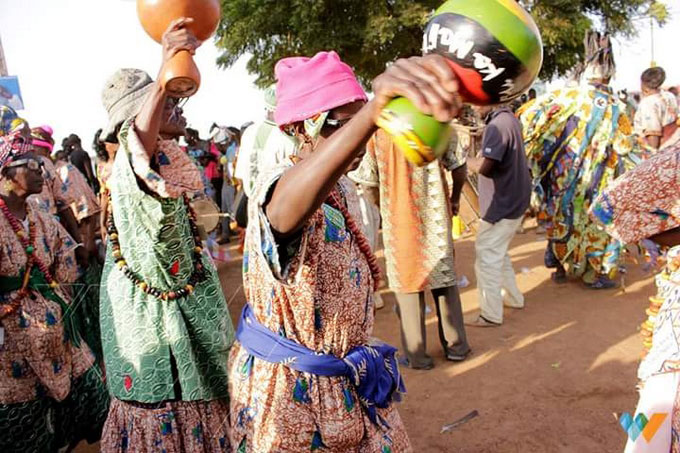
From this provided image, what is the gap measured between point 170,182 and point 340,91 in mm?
726

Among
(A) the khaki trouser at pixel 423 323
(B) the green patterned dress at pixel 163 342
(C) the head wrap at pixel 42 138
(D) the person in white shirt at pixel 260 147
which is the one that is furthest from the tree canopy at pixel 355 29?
(B) the green patterned dress at pixel 163 342

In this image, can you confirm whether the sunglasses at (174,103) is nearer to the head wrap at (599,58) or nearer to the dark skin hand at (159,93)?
the dark skin hand at (159,93)

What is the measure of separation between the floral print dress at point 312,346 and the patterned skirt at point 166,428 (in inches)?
24.8

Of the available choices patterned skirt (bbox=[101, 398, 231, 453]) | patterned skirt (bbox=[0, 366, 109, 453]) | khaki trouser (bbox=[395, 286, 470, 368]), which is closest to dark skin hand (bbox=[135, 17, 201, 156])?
patterned skirt (bbox=[101, 398, 231, 453])

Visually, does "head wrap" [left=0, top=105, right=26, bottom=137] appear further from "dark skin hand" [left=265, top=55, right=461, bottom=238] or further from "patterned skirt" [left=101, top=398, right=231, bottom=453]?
"dark skin hand" [left=265, top=55, right=461, bottom=238]

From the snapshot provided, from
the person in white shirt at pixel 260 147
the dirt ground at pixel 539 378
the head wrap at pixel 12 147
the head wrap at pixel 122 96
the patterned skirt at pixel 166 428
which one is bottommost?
the dirt ground at pixel 539 378

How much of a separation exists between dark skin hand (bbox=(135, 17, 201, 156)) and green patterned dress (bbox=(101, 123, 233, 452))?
18cm

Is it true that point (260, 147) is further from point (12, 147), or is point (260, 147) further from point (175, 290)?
point (175, 290)

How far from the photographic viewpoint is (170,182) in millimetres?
2096

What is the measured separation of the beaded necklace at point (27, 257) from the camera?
2.98m

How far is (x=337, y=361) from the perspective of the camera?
183cm

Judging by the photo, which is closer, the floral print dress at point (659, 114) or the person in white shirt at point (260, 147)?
the person in white shirt at point (260, 147)

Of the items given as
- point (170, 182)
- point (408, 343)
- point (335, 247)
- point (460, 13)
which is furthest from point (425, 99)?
point (408, 343)

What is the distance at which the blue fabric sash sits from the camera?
1786 mm
